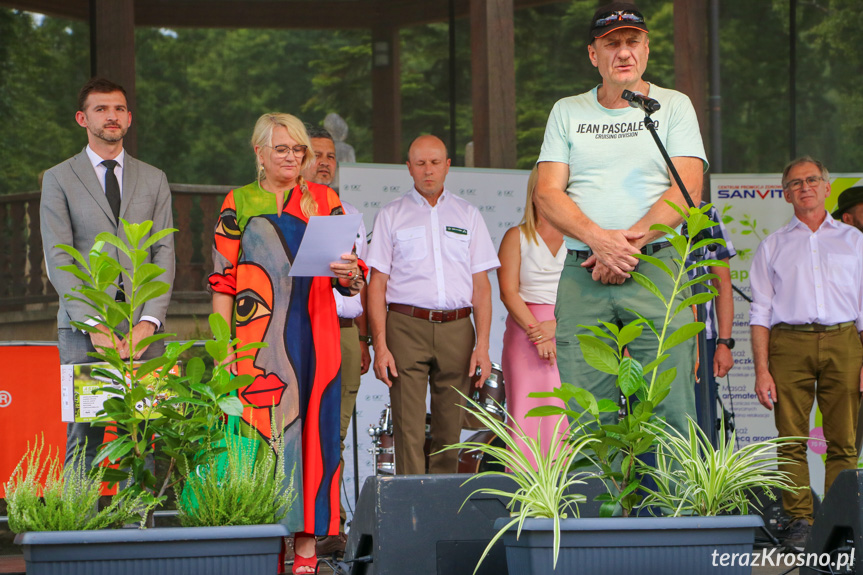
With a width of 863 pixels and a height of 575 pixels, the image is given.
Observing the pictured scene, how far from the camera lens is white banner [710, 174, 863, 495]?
232 inches

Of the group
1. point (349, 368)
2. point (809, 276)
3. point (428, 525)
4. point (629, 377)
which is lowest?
point (428, 525)

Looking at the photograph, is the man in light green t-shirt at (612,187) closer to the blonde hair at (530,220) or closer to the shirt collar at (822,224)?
the blonde hair at (530,220)

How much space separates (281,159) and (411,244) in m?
1.02

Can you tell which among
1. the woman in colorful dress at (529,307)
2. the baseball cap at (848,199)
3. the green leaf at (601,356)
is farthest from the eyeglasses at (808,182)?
the green leaf at (601,356)

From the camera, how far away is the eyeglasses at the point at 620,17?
3029mm

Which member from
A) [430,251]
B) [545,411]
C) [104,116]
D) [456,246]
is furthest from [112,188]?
[545,411]

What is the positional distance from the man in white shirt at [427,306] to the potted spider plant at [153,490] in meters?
1.96

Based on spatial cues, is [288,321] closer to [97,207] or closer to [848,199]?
[97,207]

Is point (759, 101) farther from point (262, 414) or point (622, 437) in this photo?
point (622, 437)

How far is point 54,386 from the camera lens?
4.76 meters

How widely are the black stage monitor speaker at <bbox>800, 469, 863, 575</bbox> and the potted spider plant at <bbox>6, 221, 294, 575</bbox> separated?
4.08 ft

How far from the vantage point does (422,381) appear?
437 centimetres


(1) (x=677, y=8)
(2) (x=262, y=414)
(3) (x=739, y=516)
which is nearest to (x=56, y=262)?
(2) (x=262, y=414)

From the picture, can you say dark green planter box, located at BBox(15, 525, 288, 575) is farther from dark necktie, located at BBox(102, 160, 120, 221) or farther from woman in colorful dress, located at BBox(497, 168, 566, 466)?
woman in colorful dress, located at BBox(497, 168, 566, 466)
